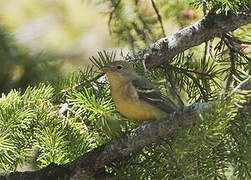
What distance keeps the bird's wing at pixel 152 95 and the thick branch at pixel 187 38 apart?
153 mm

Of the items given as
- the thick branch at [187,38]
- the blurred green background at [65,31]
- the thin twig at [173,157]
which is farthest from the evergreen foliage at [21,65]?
the thick branch at [187,38]

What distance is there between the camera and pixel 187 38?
3.44m

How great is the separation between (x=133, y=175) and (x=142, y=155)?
18 centimetres

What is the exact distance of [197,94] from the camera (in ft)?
11.2

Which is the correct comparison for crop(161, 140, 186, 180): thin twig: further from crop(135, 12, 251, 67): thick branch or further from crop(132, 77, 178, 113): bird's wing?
crop(135, 12, 251, 67): thick branch

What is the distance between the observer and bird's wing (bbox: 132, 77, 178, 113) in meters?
3.26

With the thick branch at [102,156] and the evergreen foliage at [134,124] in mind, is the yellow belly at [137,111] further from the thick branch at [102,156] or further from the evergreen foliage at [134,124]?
the thick branch at [102,156]

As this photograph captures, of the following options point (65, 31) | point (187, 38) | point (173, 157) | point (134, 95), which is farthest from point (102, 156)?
point (65, 31)

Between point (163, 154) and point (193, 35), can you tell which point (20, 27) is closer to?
point (193, 35)

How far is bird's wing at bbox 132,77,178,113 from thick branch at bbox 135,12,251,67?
0.50ft

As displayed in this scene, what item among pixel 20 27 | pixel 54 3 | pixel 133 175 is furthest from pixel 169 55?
pixel 54 3

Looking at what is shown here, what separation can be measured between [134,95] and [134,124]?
0.22 metres

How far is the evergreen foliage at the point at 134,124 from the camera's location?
2.47 meters

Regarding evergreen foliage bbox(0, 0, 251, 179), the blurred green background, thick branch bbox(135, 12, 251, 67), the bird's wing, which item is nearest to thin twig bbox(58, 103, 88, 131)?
evergreen foliage bbox(0, 0, 251, 179)
